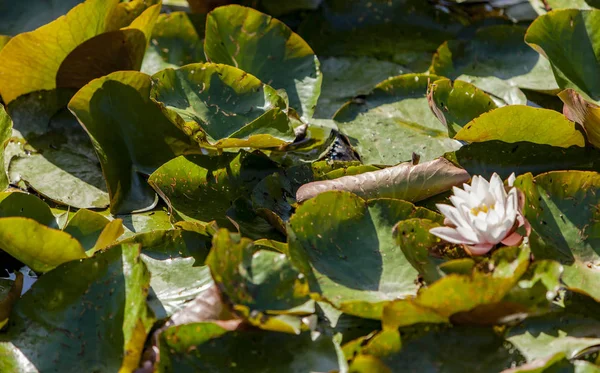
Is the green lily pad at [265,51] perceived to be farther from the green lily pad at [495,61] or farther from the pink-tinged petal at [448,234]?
the pink-tinged petal at [448,234]

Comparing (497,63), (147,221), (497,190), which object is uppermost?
(497,190)

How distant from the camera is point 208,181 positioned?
1716 mm

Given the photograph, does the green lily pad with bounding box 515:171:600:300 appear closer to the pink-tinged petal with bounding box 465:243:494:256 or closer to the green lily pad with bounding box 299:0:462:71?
the pink-tinged petal with bounding box 465:243:494:256

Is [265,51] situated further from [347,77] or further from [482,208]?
[482,208]

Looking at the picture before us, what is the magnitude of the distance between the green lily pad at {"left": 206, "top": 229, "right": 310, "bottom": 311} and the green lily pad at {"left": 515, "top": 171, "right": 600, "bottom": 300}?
0.52m

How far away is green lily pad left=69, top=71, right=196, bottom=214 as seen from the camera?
1768 millimetres

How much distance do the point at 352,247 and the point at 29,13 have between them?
5.46ft

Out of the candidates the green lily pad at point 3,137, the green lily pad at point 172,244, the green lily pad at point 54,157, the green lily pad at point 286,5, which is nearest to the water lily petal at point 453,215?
the green lily pad at point 172,244

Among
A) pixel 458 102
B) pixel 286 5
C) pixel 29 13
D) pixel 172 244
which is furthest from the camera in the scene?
pixel 286 5

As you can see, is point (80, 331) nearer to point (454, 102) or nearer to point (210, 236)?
point (210, 236)

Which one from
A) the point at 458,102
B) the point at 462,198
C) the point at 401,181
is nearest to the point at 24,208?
the point at 401,181

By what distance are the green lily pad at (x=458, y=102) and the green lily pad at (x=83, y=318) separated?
88cm

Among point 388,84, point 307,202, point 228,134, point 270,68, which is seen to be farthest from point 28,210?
point 388,84

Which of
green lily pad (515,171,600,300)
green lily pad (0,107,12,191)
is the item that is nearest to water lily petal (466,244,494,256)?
green lily pad (515,171,600,300)
